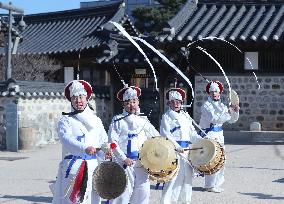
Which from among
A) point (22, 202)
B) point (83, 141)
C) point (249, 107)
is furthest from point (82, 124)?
point (249, 107)

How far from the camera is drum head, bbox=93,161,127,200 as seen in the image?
5613 millimetres

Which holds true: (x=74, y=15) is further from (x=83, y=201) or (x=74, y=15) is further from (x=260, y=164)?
(x=83, y=201)

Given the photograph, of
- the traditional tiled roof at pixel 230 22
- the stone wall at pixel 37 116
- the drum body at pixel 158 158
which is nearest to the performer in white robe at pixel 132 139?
the drum body at pixel 158 158

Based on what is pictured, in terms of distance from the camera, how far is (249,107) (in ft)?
56.1

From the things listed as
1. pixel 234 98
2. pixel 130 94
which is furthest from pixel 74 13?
pixel 130 94

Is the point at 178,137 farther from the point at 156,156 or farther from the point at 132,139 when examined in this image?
the point at 156,156

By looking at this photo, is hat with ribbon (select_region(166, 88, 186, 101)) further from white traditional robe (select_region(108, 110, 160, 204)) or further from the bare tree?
the bare tree

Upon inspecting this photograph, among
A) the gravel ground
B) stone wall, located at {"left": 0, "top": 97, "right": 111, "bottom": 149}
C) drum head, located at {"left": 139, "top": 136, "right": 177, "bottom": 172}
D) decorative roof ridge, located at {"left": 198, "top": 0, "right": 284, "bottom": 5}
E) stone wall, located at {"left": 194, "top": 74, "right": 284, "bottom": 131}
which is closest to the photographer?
drum head, located at {"left": 139, "top": 136, "right": 177, "bottom": 172}

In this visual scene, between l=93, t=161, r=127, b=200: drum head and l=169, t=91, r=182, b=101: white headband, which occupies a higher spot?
l=169, t=91, r=182, b=101: white headband

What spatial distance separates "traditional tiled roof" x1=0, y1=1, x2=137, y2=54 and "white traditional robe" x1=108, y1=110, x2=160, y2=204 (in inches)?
625

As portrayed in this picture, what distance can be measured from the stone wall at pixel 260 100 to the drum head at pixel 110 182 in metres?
11.5

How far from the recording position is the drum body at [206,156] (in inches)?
289

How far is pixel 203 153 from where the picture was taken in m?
7.41

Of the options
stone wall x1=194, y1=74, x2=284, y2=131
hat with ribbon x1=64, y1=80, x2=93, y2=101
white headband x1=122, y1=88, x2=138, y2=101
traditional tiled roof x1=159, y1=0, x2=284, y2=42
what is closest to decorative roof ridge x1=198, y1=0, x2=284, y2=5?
traditional tiled roof x1=159, y1=0, x2=284, y2=42
